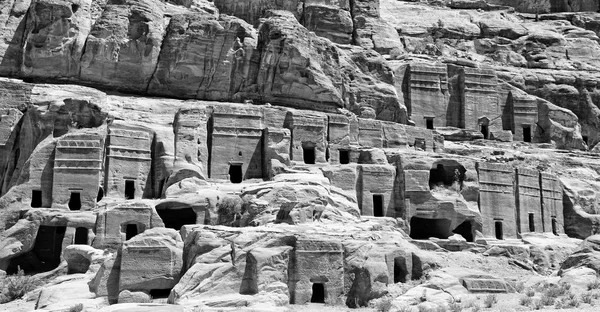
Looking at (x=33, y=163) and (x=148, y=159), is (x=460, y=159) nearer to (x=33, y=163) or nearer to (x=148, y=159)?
(x=148, y=159)

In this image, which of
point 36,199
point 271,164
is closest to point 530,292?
point 271,164

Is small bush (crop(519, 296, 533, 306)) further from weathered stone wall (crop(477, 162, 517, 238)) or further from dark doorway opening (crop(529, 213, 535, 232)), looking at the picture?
dark doorway opening (crop(529, 213, 535, 232))

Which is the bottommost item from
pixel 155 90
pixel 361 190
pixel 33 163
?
pixel 361 190

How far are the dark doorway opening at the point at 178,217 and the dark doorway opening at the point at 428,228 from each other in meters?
12.8

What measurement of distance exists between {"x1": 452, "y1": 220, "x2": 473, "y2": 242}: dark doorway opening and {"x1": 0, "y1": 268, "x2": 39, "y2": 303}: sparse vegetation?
2342 cm

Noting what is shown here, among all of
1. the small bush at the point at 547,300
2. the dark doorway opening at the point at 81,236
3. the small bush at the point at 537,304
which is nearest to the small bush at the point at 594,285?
the small bush at the point at 547,300

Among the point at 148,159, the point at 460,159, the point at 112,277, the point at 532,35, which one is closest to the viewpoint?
the point at 112,277

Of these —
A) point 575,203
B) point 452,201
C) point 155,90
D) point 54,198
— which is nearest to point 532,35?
point 575,203

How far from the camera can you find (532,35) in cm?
6862

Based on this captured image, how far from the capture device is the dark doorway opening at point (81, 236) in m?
42.1

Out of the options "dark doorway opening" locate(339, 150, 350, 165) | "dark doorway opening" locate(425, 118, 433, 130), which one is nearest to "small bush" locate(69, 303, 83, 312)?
"dark doorway opening" locate(339, 150, 350, 165)

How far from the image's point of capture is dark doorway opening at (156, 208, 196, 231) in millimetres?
43844

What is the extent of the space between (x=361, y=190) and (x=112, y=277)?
16.2 meters

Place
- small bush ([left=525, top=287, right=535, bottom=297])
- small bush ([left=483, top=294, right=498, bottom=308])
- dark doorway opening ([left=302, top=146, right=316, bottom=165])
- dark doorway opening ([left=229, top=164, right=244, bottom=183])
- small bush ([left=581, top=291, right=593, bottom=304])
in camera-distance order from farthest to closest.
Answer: dark doorway opening ([left=302, top=146, right=316, bottom=165]), dark doorway opening ([left=229, top=164, right=244, bottom=183]), small bush ([left=525, top=287, right=535, bottom=297]), small bush ([left=483, top=294, right=498, bottom=308]), small bush ([left=581, top=291, right=593, bottom=304])
